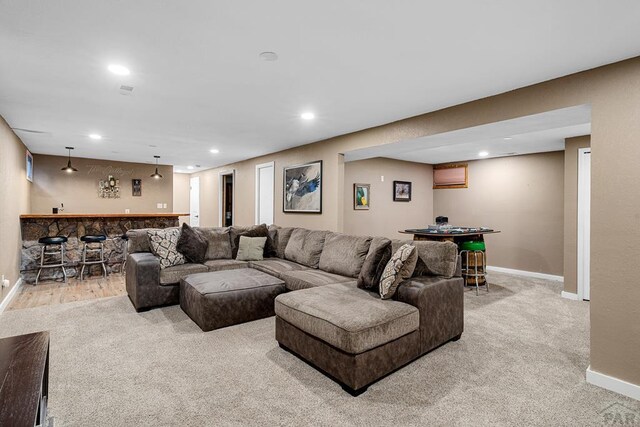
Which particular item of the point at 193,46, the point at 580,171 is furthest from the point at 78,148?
the point at 580,171

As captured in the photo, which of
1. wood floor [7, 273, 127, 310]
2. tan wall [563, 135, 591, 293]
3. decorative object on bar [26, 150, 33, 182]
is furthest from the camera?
decorative object on bar [26, 150, 33, 182]

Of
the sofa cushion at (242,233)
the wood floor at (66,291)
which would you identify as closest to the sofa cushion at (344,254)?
the sofa cushion at (242,233)

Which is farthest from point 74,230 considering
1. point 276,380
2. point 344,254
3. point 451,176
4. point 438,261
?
point 451,176

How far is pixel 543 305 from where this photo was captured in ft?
13.5

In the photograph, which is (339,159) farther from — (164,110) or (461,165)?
(461,165)

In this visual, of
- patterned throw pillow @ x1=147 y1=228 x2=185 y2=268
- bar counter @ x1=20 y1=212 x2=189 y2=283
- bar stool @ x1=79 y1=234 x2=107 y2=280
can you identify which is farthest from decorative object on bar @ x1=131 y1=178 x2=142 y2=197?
patterned throw pillow @ x1=147 y1=228 x2=185 y2=268

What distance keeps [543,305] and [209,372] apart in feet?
13.3

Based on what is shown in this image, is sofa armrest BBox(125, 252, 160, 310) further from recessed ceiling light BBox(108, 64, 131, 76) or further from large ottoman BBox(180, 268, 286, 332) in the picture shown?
recessed ceiling light BBox(108, 64, 131, 76)

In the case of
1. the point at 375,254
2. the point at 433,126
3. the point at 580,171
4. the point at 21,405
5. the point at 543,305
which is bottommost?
the point at 543,305

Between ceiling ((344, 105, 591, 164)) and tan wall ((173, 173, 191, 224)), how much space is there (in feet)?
23.6

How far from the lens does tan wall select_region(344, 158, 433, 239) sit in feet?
20.9

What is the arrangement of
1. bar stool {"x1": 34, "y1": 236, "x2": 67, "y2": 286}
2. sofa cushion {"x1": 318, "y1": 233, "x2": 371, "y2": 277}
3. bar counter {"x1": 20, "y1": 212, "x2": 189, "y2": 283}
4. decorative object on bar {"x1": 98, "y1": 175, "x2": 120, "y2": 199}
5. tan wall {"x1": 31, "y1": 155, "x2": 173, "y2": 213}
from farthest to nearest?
decorative object on bar {"x1": 98, "y1": 175, "x2": 120, "y2": 199}
tan wall {"x1": 31, "y1": 155, "x2": 173, "y2": 213}
bar counter {"x1": 20, "y1": 212, "x2": 189, "y2": 283}
bar stool {"x1": 34, "y1": 236, "x2": 67, "y2": 286}
sofa cushion {"x1": 318, "y1": 233, "x2": 371, "y2": 277}

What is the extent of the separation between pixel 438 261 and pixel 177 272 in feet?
9.70

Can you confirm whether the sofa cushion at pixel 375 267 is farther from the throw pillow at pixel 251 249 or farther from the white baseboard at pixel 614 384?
the throw pillow at pixel 251 249
